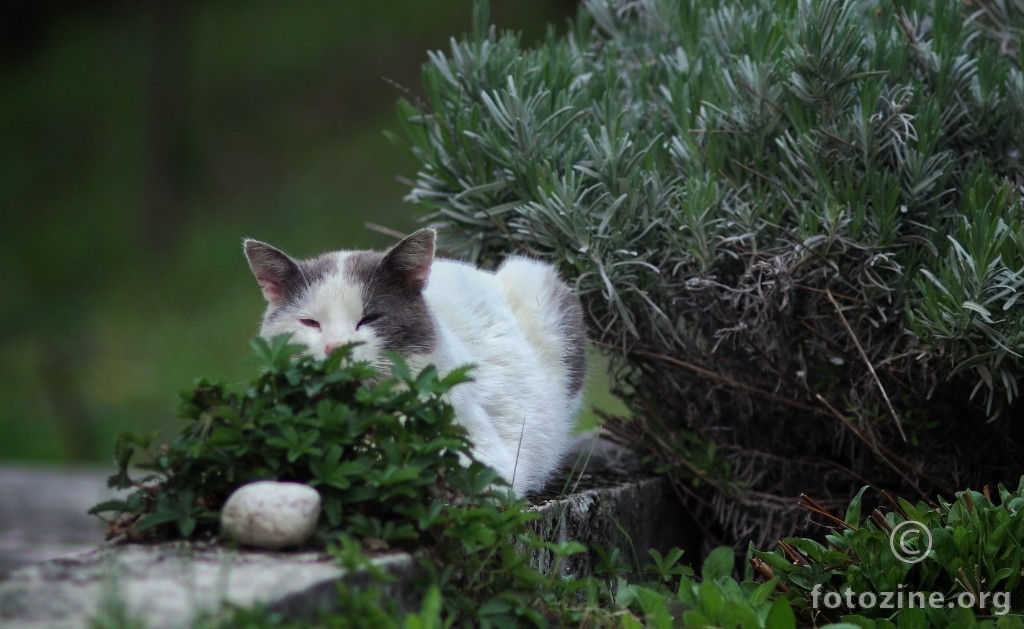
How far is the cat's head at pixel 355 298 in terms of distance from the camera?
2.51 metres

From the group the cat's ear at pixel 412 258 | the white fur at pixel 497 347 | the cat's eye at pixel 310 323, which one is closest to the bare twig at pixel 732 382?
the white fur at pixel 497 347

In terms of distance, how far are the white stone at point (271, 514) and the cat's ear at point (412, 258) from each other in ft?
2.72

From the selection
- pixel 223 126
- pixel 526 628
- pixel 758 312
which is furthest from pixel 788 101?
pixel 223 126

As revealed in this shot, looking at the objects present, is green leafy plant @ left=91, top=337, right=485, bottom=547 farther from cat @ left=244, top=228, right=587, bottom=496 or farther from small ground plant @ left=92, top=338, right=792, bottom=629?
cat @ left=244, top=228, right=587, bottom=496

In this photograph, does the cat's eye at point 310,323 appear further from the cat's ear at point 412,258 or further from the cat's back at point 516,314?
the cat's back at point 516,314

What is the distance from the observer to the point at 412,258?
2.59 meters

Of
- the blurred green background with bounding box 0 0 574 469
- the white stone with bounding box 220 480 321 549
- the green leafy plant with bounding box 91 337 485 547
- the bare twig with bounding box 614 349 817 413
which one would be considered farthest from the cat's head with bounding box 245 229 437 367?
the blurred green background with bounding box 0 0 574 469

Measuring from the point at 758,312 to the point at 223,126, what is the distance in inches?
452

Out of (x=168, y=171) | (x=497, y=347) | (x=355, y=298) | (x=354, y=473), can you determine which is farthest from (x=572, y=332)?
(x=168, y=171)

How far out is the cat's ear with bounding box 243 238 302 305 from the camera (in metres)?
2.59

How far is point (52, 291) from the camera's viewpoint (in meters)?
11.2

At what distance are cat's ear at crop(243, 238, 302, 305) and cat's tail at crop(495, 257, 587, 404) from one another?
813mm

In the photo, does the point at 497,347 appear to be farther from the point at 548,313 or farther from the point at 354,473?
the point at 354,473

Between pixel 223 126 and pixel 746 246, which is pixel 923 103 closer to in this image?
pixel 746 246
